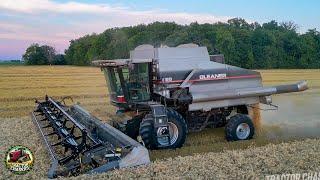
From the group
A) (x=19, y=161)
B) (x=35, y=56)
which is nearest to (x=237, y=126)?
(x=19, y=161)

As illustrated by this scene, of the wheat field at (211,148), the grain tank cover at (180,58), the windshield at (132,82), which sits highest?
the grain tank cover at (180,58)

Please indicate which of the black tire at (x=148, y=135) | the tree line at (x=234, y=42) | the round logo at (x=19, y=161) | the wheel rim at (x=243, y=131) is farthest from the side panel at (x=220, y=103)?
the tree line at (x=234, y=42)

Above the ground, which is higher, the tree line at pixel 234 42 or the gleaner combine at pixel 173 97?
the tree line at pixel 234 42

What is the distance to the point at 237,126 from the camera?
880cm

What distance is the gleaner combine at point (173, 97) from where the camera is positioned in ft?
26.1

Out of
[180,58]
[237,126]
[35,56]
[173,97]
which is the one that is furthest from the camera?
[35,56]

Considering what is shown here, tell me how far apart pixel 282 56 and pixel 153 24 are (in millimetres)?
12865

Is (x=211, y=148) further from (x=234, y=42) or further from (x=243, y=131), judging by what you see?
(x=234, y=42)

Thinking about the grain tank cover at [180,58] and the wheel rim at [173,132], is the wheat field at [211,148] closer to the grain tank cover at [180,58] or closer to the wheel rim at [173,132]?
the wheel rim at [173,132]

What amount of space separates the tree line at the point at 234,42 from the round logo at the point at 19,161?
857 inches

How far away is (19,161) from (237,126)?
4.43 metres

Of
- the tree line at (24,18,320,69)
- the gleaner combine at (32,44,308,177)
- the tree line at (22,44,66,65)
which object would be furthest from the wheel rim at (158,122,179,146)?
the tree line at (22,44,66,65)

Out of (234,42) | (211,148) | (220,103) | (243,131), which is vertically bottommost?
(211,148)

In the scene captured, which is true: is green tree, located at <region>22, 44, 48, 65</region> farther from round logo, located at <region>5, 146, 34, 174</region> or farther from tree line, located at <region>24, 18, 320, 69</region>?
round logo, located at <region>5, 146, 34, 174</region>
